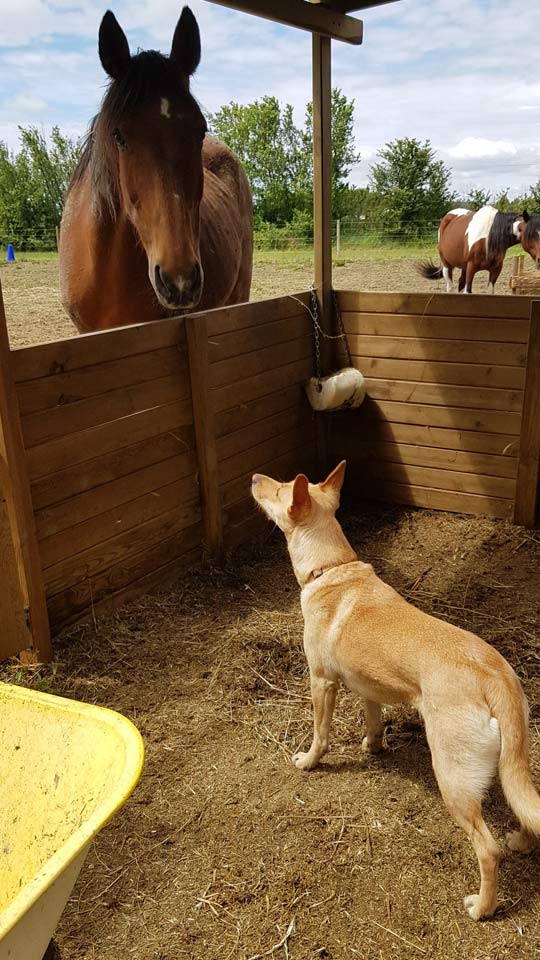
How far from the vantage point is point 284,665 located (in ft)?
11.5

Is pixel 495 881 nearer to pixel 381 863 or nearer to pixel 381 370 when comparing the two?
pixel 381 863

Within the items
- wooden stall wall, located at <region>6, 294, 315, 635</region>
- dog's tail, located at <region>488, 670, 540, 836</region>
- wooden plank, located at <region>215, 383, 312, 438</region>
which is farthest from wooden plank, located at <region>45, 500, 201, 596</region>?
dog's tail, located at <region>488, 670, 540, 836</region>

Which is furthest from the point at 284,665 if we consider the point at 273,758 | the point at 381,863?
the point at 381,863

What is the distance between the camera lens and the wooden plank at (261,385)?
179 inches

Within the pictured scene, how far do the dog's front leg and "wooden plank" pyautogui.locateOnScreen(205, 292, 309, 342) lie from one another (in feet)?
8.28

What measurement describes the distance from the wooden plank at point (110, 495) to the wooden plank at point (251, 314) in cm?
89

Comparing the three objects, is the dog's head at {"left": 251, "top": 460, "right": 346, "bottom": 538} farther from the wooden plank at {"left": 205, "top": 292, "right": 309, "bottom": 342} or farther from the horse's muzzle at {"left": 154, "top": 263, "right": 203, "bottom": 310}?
the wooden plank at {"left": 205, "top": 292, "right": 309, "bottom": 342}

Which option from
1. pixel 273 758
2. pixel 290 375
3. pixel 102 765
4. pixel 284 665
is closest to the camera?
pixel 102 765

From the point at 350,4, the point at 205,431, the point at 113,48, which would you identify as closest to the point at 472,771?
the point at 205,431

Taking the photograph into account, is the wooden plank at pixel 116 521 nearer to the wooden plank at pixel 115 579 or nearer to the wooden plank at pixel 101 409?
the wooden plank at pixel 115 579

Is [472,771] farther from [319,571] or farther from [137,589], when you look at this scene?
[137,589]

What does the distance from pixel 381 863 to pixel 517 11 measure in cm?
567

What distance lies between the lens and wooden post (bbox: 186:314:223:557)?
422cm

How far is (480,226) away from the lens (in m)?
10.6
